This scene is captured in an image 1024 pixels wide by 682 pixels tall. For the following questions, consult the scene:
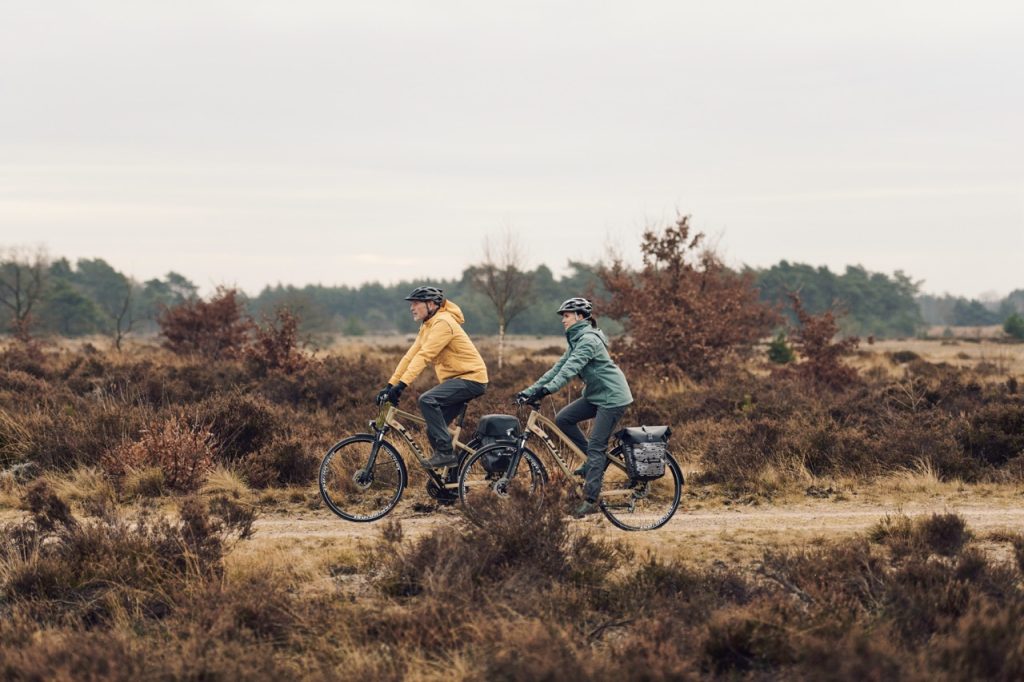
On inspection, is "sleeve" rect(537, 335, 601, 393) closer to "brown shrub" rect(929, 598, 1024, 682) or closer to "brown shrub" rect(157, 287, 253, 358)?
"brown shrub" rect(929, 598, 1024, 682)

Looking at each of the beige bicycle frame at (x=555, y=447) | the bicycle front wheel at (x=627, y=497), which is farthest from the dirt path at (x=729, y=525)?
the beige bicycle frame at (x=555, y=447)

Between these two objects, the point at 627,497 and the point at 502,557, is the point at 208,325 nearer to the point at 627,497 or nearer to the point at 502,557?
the point at 627,497

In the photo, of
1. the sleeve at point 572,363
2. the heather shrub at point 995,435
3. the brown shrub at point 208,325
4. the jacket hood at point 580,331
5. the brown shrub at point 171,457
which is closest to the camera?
the sleeve at point 572,363

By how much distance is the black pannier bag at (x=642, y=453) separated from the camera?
8242 millimetres

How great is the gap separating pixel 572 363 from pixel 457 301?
8449 centimetres

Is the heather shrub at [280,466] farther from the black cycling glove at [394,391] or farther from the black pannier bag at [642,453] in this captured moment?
the black pannier bag at [642,453]

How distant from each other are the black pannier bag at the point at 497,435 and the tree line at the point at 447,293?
1641 centimetres

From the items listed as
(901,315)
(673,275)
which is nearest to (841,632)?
(673,275)

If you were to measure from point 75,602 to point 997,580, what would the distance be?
244 inches

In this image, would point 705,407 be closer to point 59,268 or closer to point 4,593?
point 4,593

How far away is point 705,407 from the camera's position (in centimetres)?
1609

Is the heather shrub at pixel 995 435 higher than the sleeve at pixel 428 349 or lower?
lower

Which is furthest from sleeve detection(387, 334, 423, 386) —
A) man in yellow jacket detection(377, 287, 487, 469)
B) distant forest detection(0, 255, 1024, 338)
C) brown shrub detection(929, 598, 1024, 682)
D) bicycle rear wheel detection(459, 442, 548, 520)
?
distant forest detection(0, 255, 1024, 338)

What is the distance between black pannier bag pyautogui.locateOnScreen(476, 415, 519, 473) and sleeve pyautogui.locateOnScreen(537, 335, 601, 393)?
688mm
